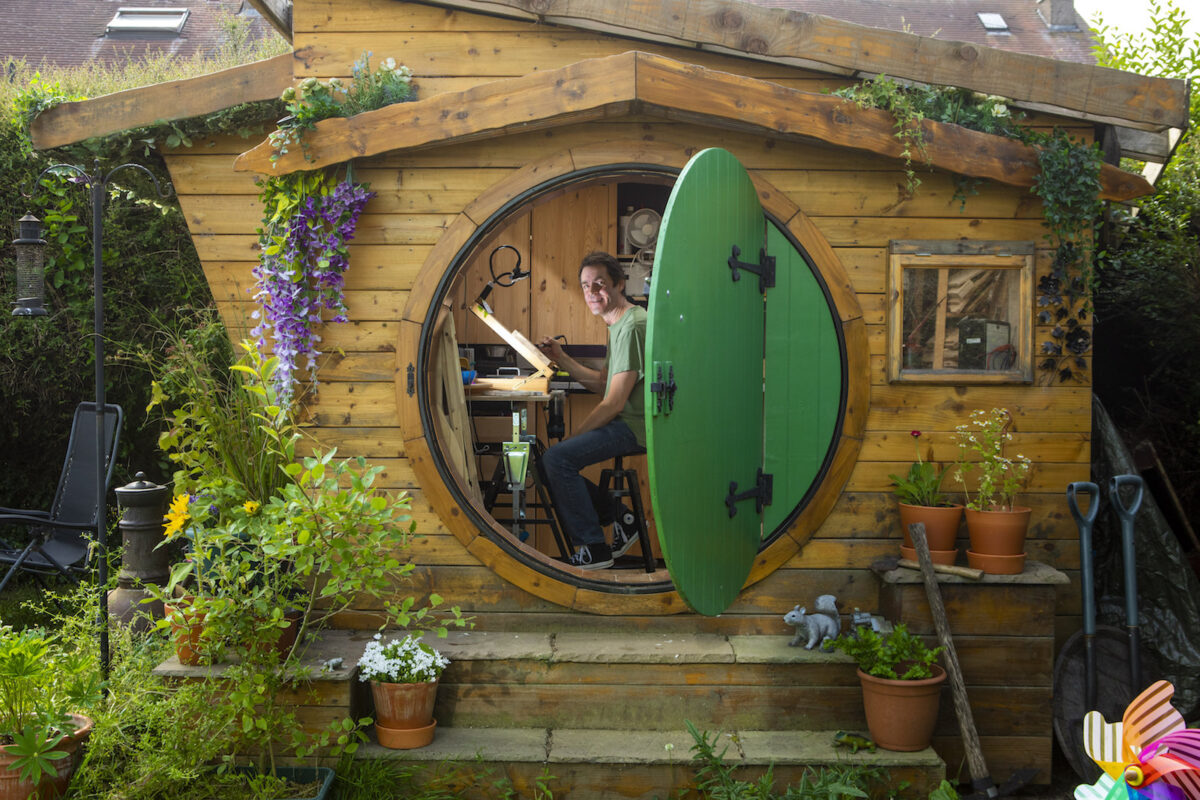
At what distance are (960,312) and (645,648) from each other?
1767mm

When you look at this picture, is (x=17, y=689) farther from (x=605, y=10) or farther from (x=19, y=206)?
(x=19, y=206)

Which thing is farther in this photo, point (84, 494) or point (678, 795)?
point (84, 494)

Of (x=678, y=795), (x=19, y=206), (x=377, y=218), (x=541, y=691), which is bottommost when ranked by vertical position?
(x=678, y=795)

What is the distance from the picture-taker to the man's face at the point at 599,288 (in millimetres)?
4621

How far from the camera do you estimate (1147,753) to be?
2037mm

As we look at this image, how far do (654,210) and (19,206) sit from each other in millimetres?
3599

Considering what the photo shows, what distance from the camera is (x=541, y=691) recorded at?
346 centimetres

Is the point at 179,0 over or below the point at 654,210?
over

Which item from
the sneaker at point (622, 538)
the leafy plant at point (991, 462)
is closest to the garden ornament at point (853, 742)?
the leafy plant at point (991, 462)

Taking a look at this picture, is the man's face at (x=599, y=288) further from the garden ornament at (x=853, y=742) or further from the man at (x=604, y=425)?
the garden ornament at (x=853, y=742)

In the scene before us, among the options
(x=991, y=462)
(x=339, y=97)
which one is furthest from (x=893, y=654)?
(x=339, y=97)

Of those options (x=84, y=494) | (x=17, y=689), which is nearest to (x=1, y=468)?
(x=84, y=494)

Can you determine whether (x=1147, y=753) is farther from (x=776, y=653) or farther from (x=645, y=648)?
(x=645, y=648)

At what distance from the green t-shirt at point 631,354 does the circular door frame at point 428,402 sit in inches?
37.7
